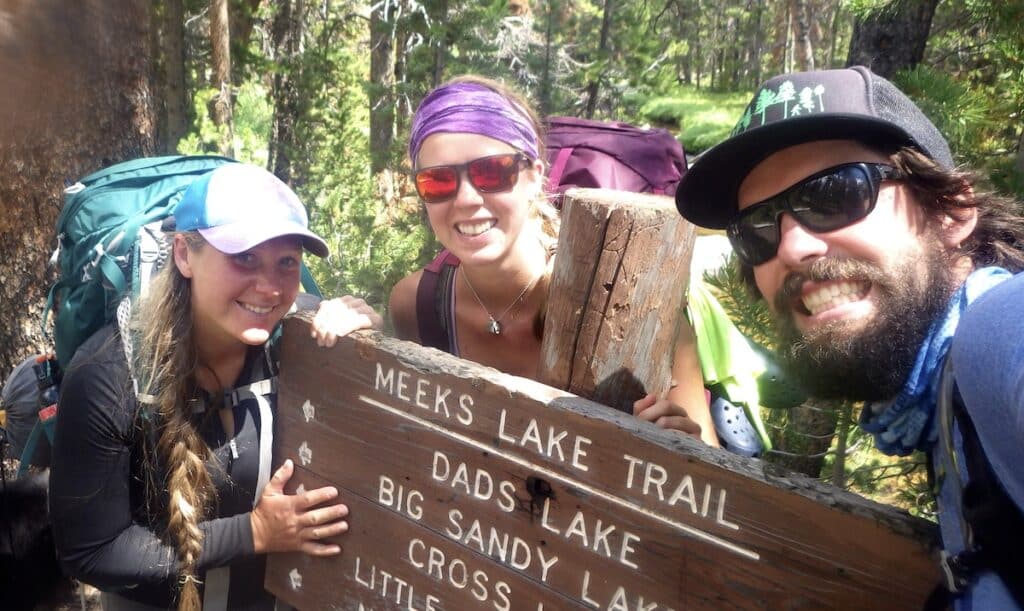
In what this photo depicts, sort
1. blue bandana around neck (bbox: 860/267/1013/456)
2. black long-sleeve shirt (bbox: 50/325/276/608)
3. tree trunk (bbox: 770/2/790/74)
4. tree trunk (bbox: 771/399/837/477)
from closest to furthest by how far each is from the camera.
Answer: blue bandana around neck (bbox: 860/267/1013/456) → black long-sleeve shirt (bbox: 50/325/276/608) → tree trunk (bbox: 771/399/837/477) → tree trunk (bbox: 770/2/790/74)

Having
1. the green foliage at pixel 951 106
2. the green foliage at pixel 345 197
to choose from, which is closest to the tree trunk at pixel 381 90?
the green foliage at pixel 345 197

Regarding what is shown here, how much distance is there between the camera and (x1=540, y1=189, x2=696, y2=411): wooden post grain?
1.64m

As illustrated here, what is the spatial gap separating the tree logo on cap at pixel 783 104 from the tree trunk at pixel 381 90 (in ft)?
15.8

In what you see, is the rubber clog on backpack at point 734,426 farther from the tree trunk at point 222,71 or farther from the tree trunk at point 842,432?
the tree trunk at point 222,71

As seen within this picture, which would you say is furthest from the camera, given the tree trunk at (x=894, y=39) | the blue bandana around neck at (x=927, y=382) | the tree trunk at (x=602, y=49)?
the tree trunk at (x=602, y=49)

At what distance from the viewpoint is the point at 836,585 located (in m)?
1.25

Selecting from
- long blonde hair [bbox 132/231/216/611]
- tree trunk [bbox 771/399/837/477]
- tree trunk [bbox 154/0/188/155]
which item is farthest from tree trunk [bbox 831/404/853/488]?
tree trunk [bbox 154/0/188/155]

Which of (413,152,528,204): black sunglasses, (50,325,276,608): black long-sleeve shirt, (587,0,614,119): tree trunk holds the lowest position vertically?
(50,325,276,608): black long-sleeve shirt

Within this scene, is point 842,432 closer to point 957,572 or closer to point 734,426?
point 734,426

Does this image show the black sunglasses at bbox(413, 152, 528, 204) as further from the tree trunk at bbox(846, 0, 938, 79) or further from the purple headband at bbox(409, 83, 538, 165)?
the tree trunk at bbox(846, 0, 938, 79)

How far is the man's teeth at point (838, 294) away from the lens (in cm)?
138

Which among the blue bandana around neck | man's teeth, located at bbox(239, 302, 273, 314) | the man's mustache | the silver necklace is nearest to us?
the blue bandana around neck

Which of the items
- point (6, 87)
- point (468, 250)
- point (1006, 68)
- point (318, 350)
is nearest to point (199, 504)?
point (318, 350)

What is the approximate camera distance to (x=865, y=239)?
1.37m
